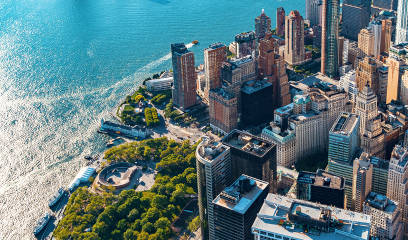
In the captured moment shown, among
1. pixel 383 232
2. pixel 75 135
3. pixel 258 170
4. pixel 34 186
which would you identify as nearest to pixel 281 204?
pixel 258 170

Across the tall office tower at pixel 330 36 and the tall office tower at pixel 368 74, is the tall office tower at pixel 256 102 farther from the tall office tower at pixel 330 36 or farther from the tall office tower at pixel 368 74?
the tall office tower at pixel 330 36

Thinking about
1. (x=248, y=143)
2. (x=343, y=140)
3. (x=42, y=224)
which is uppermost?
(x=248, y=143)

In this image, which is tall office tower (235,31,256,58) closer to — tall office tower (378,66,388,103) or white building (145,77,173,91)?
white building (145,77,173,91)

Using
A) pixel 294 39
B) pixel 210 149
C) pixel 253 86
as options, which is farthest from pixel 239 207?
pixel 294 39

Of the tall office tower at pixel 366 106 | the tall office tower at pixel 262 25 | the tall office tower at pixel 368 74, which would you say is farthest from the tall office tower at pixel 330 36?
the tall office tower at pixel 366 106

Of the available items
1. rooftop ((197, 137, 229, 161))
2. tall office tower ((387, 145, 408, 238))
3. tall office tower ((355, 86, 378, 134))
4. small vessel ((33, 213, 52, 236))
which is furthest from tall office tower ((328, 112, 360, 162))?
small vessel ((33, 213, 52, 236))

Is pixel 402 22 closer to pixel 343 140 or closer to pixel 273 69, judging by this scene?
pixel 273 69

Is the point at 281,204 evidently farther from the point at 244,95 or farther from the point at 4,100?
the point at 4,100

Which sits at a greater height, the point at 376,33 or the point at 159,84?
the point at 376,33
